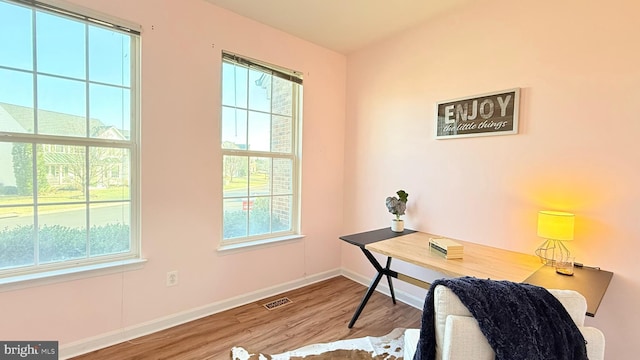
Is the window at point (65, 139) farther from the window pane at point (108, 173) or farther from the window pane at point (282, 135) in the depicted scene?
the window pane at point (282, 135)

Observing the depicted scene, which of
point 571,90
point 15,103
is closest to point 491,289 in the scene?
point 571,90

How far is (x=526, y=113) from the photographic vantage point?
2119mm

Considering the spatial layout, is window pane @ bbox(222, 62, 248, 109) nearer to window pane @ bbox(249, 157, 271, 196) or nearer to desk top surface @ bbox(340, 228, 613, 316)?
window pane @ bbox(249, 157, 271, 196)

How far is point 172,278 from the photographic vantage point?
2.37 metres

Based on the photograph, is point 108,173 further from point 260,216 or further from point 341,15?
point 341,15

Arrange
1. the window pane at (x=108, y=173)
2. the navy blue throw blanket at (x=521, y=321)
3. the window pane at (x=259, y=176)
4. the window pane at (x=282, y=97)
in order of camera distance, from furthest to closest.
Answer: the window pane at (x=282, y=97), the window pane at (x=259, y=176), the window pane at (x=108, y=173), the navy blue throw blanket at (x=521, y=321)

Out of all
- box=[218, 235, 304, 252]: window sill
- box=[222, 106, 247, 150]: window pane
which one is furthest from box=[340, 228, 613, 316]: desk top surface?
box=[222, 106, 247, 150]: window pane

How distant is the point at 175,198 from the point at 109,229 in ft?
1.61

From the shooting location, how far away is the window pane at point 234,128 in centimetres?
265

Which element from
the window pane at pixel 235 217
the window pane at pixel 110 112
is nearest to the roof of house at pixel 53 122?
the window pane at pixel 110 112

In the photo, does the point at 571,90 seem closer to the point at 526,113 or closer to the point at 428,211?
the point at 526,113

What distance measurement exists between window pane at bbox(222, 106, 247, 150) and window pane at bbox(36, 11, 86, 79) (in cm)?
103

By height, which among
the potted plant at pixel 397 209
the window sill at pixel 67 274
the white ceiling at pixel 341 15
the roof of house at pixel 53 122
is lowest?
the window sill at pixel 67 274

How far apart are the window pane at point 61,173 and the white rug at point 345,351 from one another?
1.59 m
